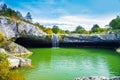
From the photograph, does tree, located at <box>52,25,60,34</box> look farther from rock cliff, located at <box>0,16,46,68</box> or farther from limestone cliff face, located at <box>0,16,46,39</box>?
limestone cliff face, located at <box>0,16,46,39</box>

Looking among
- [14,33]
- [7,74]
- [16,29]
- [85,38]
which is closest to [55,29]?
[85,38]

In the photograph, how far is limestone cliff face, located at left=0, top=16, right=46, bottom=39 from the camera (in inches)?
1178

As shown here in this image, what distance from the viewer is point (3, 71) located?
1075 centimetres

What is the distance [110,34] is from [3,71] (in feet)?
87.0

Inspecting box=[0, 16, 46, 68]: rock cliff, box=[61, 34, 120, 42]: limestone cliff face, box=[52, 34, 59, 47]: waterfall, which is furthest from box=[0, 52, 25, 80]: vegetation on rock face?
box=[61, 34, 120, 42]: limestone cliff face

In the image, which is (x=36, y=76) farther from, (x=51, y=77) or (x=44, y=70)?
(x=44, y=70)

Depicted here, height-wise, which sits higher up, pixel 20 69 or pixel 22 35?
pixel 22 35

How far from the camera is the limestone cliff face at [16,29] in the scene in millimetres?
29922

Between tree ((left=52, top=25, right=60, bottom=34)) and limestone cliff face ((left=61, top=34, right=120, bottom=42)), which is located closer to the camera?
limestone cliff face ((left=61, top=34, right=120, bottom=42))

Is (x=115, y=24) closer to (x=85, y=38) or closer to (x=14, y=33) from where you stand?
(x=85, y=38)

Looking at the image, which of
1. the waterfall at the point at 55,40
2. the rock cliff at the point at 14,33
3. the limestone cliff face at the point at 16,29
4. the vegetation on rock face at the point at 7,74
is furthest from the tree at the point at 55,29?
the vegetation on rock face at the point at 7,74

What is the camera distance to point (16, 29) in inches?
1240

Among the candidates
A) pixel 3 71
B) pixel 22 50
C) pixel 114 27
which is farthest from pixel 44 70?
pixel 114 27

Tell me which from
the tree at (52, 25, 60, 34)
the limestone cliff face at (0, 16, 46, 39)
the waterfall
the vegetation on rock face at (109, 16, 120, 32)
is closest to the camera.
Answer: the limestone cliff face at (0, 16, 46, 39)
